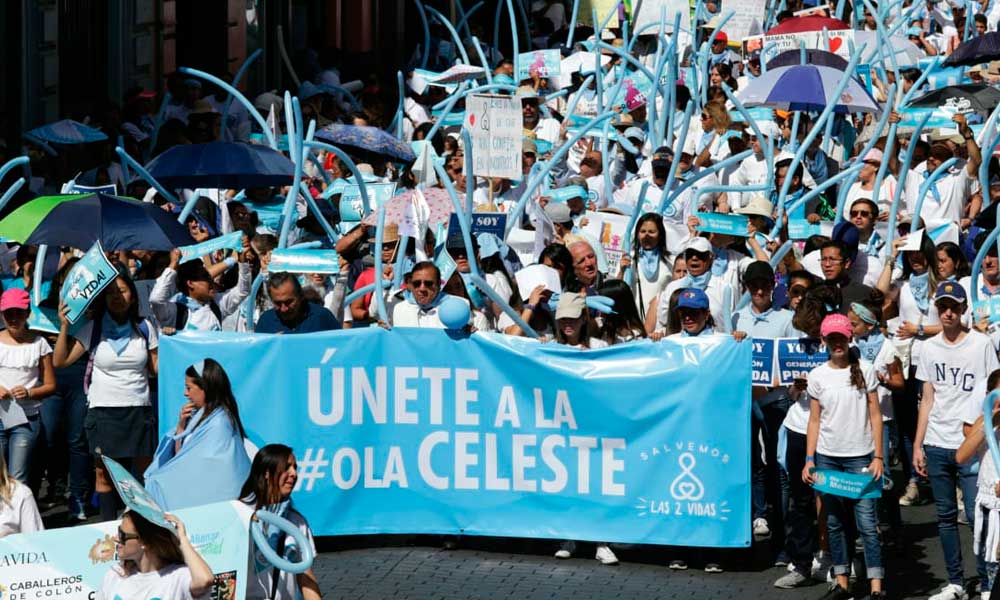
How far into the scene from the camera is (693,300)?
37.1 ft

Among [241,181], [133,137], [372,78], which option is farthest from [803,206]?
[372,78]

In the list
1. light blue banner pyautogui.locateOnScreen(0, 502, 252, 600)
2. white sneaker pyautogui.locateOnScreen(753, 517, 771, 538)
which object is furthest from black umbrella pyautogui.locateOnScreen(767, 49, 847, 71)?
light blue banner pyautogui.locateOnScreen(0, 502, 252, 600)

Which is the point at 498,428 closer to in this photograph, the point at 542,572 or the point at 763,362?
the point at 542,572

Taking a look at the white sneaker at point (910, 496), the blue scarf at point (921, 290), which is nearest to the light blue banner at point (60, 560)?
the white sneaker at point (910, 496)

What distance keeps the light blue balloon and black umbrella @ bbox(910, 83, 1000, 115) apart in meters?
8.42

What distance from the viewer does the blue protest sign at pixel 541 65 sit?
21062mm

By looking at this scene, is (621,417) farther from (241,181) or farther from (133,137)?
(133,137)

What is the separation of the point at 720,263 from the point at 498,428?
7.52 feet

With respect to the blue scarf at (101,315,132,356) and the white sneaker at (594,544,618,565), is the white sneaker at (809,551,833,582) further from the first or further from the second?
the blue scarf at (101,315,132,356)

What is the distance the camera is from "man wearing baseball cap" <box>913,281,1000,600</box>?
1078cm

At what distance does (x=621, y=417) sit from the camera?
11.3m

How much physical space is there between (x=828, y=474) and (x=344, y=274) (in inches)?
132

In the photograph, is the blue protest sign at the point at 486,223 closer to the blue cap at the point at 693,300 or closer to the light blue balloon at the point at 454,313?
the light blue balloon at the point at 454,313

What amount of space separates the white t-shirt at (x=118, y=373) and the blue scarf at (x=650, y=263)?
3.05 meters
